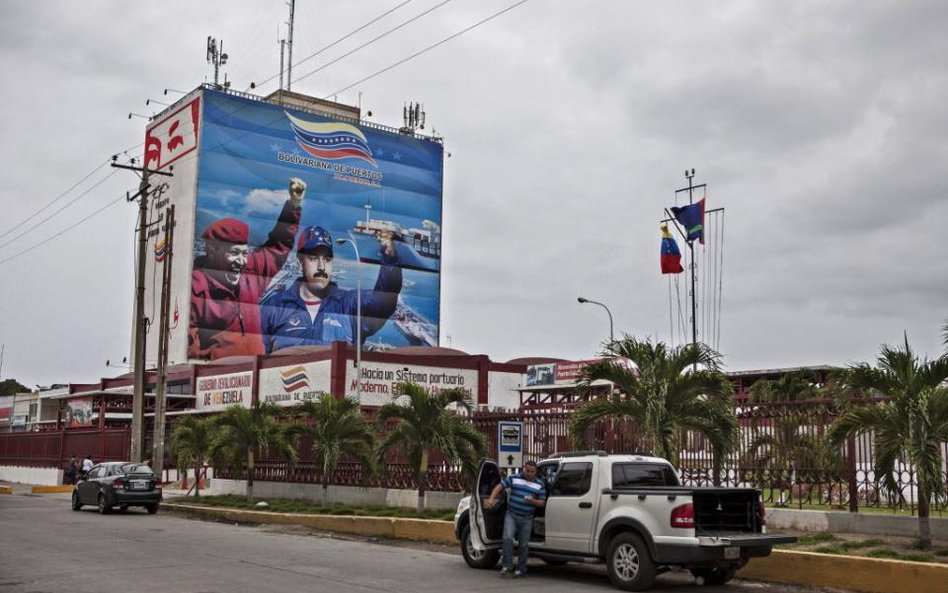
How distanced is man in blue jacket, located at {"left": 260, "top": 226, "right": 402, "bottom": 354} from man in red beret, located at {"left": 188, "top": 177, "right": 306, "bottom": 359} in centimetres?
177

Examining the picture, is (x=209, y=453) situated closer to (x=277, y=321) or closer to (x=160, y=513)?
(x=160, y=513)

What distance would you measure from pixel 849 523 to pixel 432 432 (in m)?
9.53

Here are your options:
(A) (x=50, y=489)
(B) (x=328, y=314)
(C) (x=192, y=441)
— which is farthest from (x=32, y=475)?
(B) (x=328, y=314)

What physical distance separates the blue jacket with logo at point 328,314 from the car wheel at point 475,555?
75.1m

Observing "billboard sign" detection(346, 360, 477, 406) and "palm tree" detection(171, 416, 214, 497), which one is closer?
"palm tree" detection(171, 416, 214, 497)

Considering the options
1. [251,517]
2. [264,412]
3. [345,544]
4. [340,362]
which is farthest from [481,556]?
[340,362]

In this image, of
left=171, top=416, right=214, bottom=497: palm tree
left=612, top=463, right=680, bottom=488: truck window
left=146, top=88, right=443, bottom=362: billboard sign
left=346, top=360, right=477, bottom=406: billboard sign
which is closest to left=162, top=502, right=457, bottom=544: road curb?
left=171, top=416, right=214, bottom=497: palm tree

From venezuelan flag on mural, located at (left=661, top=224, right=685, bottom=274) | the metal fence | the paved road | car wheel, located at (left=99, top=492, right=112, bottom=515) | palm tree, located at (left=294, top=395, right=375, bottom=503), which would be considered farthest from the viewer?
venezuelan flag on mural, located at (left=661, top=224, right=685, bottom=274)

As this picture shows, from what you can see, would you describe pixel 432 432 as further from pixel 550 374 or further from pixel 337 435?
pixel 550 374

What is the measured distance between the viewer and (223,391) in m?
54.2

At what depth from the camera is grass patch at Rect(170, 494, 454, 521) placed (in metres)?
21.6

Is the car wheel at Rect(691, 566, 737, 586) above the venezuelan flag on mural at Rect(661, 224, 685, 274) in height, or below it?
below

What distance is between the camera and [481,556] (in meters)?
14.7

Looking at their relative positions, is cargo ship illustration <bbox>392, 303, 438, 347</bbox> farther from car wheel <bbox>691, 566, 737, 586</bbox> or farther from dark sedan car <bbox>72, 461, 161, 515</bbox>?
car wheel <bbox>691, 566, 737, 586</bbox>
